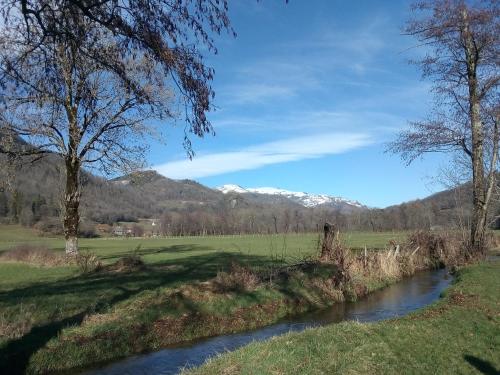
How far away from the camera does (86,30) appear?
802 centimetres

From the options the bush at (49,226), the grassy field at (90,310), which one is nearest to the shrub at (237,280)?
the grassy field at (90,310)

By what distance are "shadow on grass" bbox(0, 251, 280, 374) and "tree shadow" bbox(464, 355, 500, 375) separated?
9.73 m

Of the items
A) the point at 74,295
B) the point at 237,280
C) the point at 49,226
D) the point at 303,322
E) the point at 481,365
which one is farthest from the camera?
the point at 49,226

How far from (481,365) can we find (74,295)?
44.0ft

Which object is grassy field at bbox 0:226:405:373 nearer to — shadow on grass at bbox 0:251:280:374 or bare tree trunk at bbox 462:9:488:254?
shadow on grass at bbox 0:251:280:374

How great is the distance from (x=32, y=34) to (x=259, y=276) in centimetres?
1557

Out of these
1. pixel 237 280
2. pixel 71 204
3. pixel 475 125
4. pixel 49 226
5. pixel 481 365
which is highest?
pixel 475 125

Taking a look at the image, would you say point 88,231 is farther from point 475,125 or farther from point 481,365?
point 481,365

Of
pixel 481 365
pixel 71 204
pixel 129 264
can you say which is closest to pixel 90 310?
pixel 481 365

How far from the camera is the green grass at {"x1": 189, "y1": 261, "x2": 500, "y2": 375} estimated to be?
8.59 meters

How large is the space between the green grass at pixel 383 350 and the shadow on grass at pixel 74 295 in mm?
5236

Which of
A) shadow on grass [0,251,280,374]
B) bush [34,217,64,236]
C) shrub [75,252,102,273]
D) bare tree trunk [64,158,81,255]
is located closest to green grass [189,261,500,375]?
shadow on grass [0,251,280,374]

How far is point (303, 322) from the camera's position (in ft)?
54.9

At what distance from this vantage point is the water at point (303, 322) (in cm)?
1177
